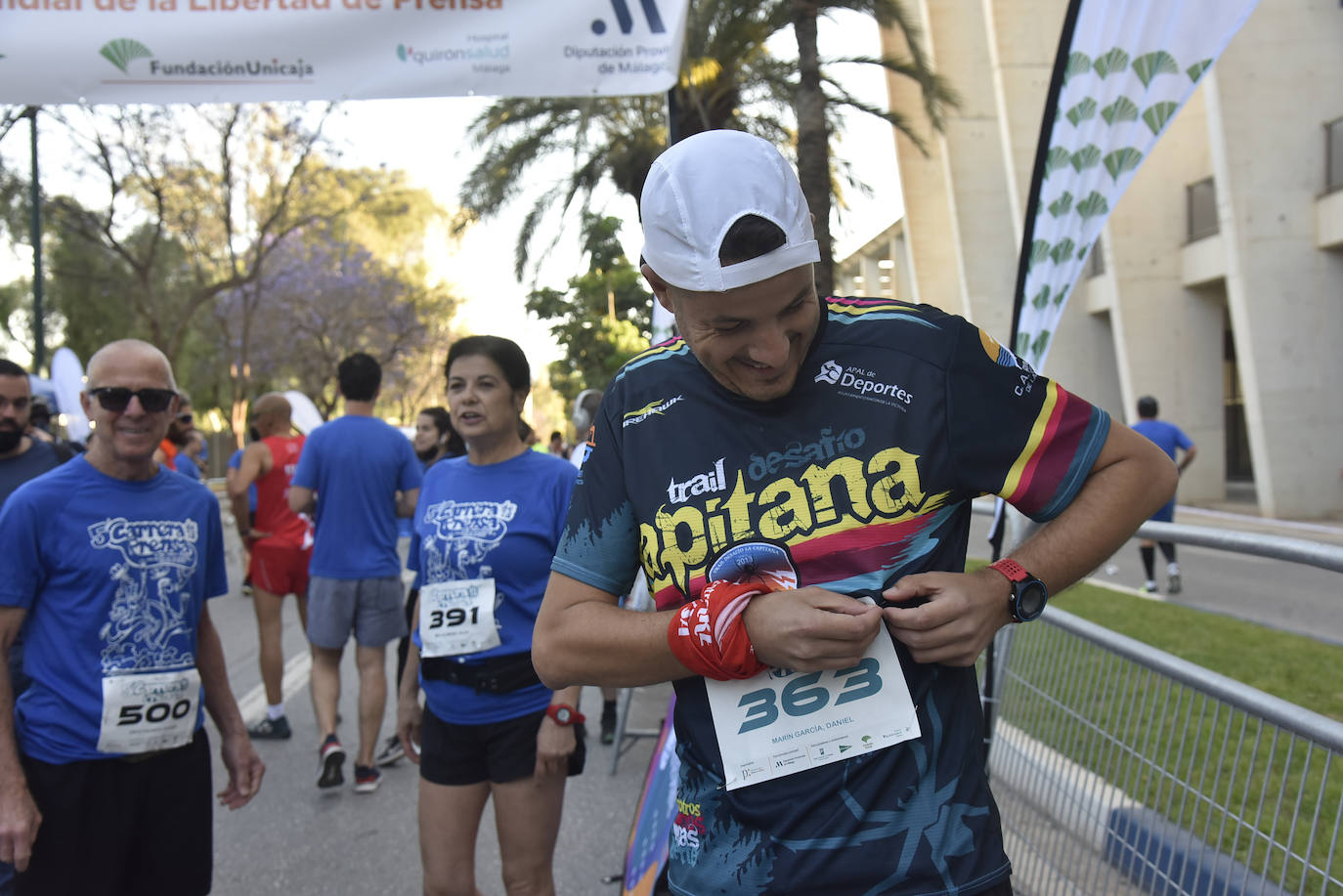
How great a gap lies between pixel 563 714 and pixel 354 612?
Answer: 124 inches

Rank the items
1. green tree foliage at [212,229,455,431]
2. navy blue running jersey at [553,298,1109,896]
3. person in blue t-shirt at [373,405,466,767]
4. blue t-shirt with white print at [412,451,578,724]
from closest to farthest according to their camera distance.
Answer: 1. navy blue running jersey at [553,298,1109,896]
2. blue t-shirt with white print at [412,451,578,724]
3. person in blue t-shirt at [373,405,466,767]
4. green tree foliage at [212,229,455,431]

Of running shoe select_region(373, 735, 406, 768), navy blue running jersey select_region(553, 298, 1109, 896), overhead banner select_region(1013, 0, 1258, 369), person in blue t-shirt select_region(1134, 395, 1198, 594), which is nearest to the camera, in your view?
navy blue running jersey select_region(553, 298, 1109, 896)

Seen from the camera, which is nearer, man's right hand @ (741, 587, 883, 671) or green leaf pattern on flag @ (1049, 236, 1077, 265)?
man's right hand @ (741, 587, 883, 671)

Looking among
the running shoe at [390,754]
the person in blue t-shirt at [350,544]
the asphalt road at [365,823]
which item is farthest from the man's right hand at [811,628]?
the running shoe at [390,754]

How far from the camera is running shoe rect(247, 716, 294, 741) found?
22.0ft

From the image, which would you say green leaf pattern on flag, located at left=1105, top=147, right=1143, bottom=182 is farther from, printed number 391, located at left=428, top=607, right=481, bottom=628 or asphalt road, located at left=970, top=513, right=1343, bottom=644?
asphalt road, located at left=970, top=513, right=1343, bottom=644

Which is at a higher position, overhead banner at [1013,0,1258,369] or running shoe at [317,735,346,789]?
overhead banner at [1013,0,1258,369]

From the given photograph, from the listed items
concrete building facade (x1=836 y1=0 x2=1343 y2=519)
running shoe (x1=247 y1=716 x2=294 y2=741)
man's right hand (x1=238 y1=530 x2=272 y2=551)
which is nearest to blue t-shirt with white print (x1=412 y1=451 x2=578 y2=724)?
running shoe (x1=247 y1=716 x2=294 y2=741)

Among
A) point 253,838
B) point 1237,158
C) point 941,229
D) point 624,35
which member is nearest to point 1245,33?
point 1237,158

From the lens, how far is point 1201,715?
2670mm

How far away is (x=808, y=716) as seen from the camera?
1688 mm

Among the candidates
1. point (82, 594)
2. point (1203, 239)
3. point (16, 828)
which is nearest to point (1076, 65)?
point (82, 594)

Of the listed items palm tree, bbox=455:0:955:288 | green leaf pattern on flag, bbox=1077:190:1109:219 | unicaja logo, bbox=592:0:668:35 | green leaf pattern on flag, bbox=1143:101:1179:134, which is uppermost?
palm tree, bbox=455:0:955:288

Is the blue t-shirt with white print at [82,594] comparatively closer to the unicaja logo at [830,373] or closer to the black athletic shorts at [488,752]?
the black athletic shorts at [488,752]
